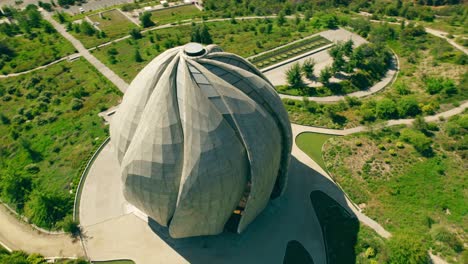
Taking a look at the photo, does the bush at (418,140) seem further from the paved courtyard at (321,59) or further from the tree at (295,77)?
the tree at (295,77)

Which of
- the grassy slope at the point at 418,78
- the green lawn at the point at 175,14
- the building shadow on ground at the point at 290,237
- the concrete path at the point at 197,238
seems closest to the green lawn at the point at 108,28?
the green lawn at the point at 175,14

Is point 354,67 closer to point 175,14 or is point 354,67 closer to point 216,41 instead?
point 216,41

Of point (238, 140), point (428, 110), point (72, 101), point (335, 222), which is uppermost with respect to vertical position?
point (238, 140)

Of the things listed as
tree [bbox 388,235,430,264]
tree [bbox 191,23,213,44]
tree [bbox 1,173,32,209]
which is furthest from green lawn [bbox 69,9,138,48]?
tree [bbox 388,235,430,264]

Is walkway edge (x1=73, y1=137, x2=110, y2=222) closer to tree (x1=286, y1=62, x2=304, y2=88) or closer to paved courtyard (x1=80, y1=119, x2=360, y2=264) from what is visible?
paved courtyard (x1=80, y1=119, x2=360, y2=264)

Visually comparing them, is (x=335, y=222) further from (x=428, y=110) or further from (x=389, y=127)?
(x=428, y=110)

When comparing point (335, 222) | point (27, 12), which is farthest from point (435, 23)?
point (27, 12)
